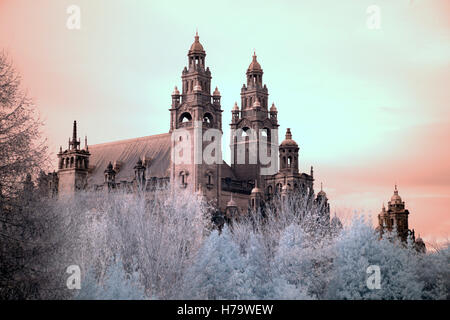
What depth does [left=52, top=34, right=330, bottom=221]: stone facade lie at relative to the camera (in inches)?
4001

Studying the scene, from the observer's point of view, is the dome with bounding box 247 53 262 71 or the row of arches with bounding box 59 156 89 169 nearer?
the row of arches with bounding box 59 156 89 169

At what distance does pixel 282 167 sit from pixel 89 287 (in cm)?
7187

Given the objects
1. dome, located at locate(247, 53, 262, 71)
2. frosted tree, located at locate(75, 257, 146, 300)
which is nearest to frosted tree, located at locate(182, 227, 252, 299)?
frosted tree, located at locate(75, 257, 146, 300)

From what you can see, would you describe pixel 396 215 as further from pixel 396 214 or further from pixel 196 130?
pixel 196 130

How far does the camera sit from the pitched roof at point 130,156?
108 m

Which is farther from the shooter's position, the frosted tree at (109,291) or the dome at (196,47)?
the dome at (196,47)

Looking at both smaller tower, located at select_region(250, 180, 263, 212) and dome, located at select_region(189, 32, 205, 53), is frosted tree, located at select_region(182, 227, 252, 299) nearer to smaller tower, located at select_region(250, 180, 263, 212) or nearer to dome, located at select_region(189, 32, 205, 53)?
smaller tower, located at select_region(250, 180, 263, 212)

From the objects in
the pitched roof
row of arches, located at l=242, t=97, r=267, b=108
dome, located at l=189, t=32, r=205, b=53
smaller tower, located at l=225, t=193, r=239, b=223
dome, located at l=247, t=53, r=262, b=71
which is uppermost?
dome, located at l=247, t=53, r=262, b=71

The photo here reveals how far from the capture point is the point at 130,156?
116 meters

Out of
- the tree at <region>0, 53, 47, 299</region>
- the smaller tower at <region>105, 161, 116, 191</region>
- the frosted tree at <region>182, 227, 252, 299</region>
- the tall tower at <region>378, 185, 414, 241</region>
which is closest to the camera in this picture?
the tree at <region>0, 53, 47, 299</region>

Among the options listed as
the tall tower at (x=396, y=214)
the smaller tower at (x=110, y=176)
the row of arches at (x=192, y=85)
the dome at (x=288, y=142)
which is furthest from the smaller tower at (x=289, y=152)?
the smaller tower at (x=110, y=176)

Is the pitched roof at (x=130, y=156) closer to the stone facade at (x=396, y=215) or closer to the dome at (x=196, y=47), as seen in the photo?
the dome at (x=196, y=47)

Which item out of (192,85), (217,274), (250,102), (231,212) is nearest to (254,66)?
(250,102)
